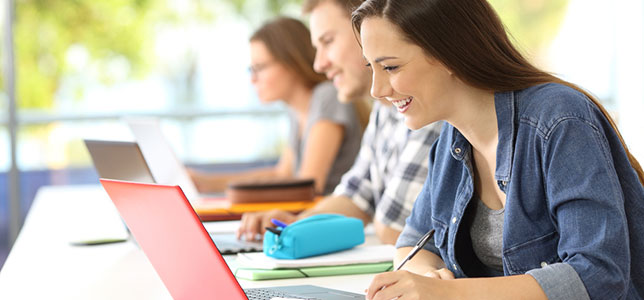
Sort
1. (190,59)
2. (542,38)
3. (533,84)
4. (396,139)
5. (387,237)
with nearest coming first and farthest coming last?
(533,84) → (387,237) → (396,139) → (190,59) → (542,38)

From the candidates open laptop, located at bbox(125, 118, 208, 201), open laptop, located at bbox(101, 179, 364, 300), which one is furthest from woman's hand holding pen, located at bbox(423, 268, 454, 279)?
open laptop, located at bbox(125, 118, 208, 201)

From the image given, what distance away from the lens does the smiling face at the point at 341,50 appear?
205 cm

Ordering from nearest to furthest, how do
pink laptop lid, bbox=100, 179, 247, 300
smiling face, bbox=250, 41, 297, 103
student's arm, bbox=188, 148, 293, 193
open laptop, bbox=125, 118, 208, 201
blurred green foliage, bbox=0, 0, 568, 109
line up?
1. pink laptop lid, bbox=100, 179, 247, 300
2. open laptop, bbox=125, 118, 208, 201
3. smiling face, bbox=250, 41, 297, 103
4. student's arm, bbox=188, 148, 293, 193
5. blurred green foliage, bbox=0, 0, 568, 109

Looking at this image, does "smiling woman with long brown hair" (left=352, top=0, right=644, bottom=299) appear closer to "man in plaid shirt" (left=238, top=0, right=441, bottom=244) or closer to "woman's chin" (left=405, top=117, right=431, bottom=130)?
"woman's chin" (left=405, top=117, right=431, bottom=130)

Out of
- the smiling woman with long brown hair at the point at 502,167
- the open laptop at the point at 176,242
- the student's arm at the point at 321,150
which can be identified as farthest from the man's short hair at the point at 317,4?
the open laptop at the point at 176,242

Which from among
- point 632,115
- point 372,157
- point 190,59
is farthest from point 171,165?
point 632,115

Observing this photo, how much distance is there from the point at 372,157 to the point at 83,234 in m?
0.79

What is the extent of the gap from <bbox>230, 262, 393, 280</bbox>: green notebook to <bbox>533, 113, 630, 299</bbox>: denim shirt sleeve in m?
0.43

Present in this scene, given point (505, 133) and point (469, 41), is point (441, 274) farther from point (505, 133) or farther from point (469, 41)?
point (469, 41)

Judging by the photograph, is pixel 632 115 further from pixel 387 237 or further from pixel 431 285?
pixel 431 285

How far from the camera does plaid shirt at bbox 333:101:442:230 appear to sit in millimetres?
1624

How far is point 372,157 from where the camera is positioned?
2.04m

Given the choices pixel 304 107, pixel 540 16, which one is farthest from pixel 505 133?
pixel 540 16

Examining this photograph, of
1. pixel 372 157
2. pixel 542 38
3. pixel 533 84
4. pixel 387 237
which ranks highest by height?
pixel 542 38
